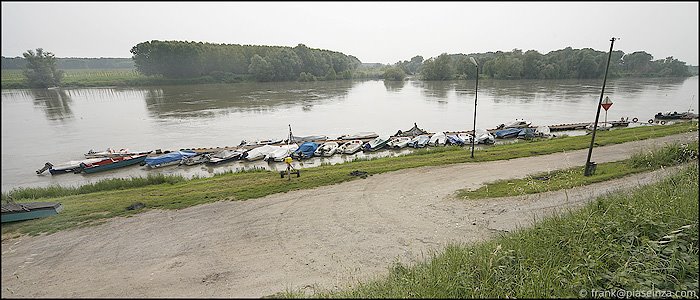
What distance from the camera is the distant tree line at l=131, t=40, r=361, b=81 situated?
3341 cm

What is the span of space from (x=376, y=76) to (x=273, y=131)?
108 metres

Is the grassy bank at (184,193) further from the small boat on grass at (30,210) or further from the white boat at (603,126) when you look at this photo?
the white boat at (603,126)

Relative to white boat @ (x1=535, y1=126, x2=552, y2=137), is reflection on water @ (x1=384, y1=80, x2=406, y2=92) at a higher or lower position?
higher

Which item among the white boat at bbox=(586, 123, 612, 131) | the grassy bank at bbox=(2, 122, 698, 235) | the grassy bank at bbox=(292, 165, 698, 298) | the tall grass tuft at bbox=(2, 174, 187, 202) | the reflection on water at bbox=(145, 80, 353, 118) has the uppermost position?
the grassy bank at bbox=(292, 165, 698, 298)

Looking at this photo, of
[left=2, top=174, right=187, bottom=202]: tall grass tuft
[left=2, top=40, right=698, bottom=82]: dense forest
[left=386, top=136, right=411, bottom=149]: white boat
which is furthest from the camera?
[left=2, top=40, right=698, bottom=82]: dense forest

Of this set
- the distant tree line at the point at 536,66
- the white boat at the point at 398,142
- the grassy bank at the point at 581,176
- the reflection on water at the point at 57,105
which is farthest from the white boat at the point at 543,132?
the reflection on water at the point at 57,105

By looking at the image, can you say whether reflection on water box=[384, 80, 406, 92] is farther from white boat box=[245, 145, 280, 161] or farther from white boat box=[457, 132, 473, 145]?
white boat box=[245, 145, 280, 161]

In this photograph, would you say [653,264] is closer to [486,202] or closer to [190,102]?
[486,202]

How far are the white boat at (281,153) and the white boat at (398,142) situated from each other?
319 inches

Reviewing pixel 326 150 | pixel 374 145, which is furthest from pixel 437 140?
pixel 326 150

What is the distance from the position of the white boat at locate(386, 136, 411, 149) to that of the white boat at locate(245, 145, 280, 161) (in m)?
9.65

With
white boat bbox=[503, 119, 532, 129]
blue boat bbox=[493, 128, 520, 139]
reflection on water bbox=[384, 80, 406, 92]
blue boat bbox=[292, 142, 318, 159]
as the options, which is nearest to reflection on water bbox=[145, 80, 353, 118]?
blue boat bbox=[292, 142, 318, 159]

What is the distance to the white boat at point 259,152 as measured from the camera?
84.8 feet

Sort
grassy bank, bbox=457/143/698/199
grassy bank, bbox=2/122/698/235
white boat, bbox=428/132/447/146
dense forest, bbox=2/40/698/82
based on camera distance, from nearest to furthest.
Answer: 1. grassy bank, bbox=2/122/698/235
2. grassy bank, bbox=457/143/698/199
3. white boat, bbox=428/132/447/146
4. dense forest, bbox=2/40/698/82
